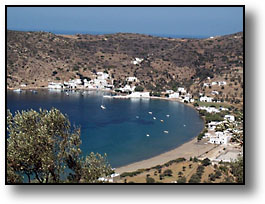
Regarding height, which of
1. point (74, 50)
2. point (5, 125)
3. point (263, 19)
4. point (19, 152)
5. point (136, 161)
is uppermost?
point (74, 50)

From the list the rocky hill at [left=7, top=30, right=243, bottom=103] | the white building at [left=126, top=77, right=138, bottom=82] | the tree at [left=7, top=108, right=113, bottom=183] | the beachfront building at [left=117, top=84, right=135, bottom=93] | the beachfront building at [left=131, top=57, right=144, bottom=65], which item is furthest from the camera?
the beachfront building at [left=131, top=57, right=144, bottom=65]

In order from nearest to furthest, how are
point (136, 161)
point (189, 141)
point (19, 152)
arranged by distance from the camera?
point (19, 152) < point (136, 161) < point (189, 141)

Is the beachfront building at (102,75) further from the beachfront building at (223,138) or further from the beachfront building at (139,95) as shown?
the beachfront building at (223,138)

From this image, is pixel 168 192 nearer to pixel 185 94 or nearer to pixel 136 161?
pixel 136 161

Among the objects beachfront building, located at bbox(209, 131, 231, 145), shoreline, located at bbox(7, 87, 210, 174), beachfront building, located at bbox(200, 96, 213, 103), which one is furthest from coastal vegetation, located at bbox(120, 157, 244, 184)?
beachfront building, located at bbox(200, 96, 213, 103)

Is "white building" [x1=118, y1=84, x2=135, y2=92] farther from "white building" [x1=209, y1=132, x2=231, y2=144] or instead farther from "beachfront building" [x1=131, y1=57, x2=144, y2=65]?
"white building" [x1=209, y1=132, x2=231, y2=144]
